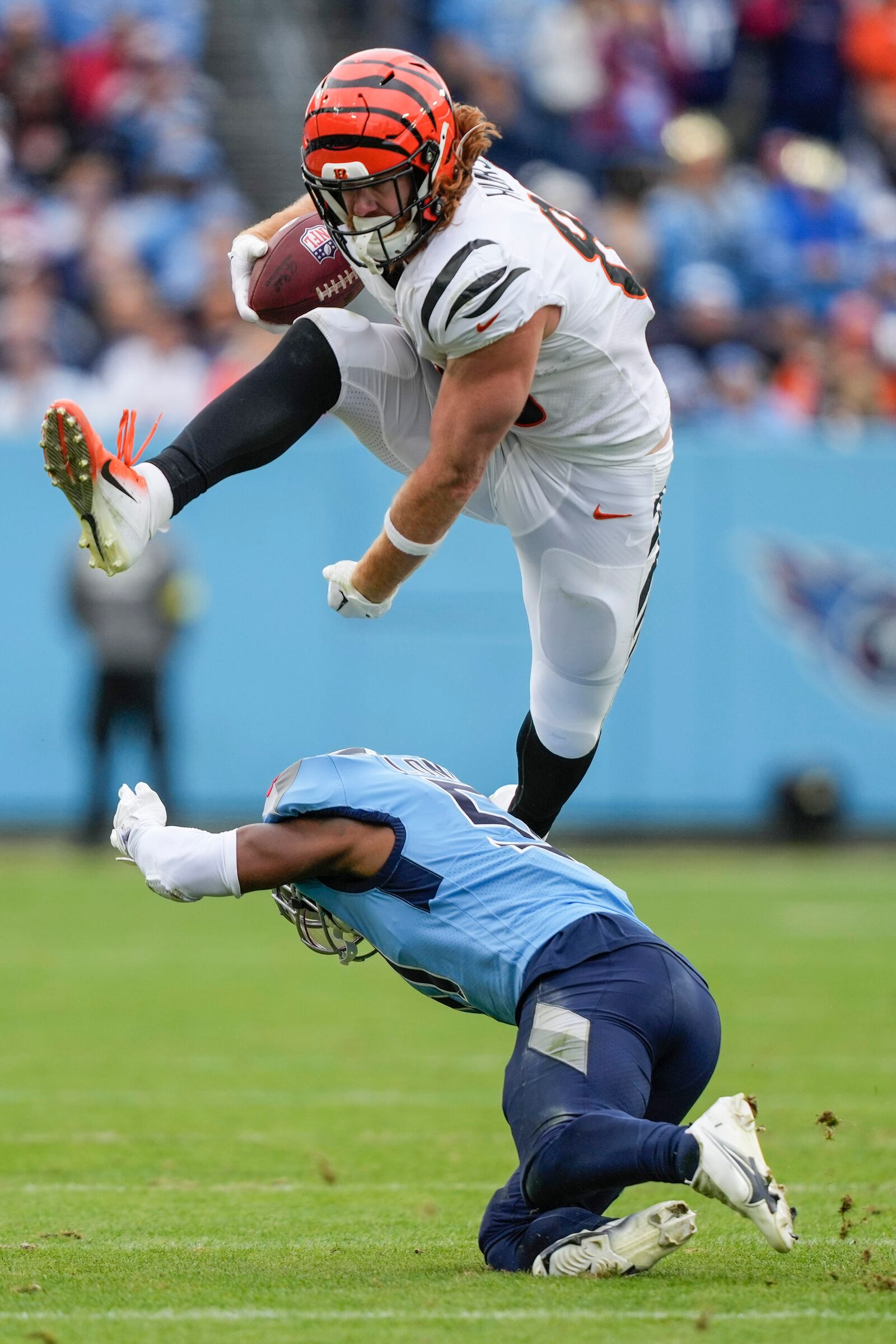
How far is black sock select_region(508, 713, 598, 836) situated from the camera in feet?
15.4

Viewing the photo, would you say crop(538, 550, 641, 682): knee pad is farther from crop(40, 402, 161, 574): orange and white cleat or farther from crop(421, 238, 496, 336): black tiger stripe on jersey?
crop(40, 402, 161, 574): orange and white cleat

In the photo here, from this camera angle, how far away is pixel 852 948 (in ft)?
27.6

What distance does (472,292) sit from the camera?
3861mm

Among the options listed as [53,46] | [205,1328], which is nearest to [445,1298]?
[205,1328]

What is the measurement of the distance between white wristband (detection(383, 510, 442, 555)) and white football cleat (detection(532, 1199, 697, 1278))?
4.57 ft

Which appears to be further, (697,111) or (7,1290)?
(697,111)

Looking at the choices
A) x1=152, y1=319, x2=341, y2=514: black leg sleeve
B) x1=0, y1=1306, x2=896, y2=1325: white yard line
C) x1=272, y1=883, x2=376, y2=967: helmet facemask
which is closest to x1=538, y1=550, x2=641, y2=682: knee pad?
x1=152, y1=319, x2=341, y2=514: black leg sleeve

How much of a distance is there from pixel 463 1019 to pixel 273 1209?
3.21 meters

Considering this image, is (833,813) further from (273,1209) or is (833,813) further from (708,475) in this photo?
(273,1209)

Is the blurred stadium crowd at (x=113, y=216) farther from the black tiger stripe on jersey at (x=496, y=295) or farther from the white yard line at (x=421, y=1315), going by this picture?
the white yard line at (x=421, y=1315)

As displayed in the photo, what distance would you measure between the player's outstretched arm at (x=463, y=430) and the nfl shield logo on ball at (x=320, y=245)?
0.56 m

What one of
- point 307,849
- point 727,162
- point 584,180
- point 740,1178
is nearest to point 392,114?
point 307,849

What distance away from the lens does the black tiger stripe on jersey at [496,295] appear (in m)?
3.85

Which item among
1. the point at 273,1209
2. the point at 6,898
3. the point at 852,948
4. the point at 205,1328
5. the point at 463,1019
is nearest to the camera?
the point at 205,1328
